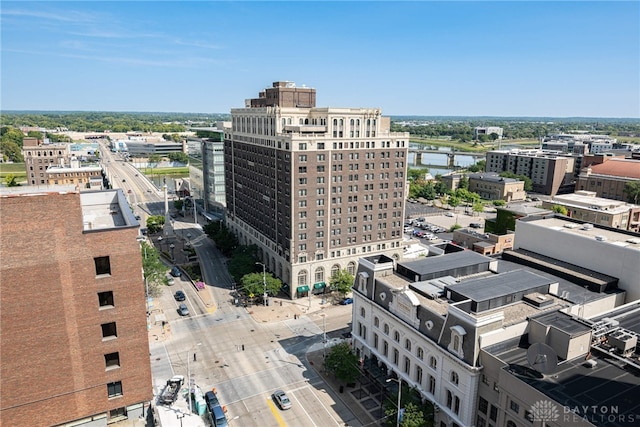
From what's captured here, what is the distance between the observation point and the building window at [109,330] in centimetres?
3575

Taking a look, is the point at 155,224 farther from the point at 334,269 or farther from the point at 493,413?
the point at 493,413

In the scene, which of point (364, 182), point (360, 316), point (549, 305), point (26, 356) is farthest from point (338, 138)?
point (26, 356)

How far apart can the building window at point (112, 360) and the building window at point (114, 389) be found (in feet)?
4.95

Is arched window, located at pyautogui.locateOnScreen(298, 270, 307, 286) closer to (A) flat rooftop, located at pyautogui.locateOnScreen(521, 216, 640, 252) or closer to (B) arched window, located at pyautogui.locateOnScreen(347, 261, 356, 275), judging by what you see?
(B) arched window, located at pyautogui.locateOnScreen(347, 261, 356, 275)

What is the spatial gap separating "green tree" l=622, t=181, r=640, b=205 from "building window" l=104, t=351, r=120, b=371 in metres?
194

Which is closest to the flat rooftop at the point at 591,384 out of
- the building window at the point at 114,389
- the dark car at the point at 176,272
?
the building window at the point at 114,389

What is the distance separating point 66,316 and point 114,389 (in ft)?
26.3

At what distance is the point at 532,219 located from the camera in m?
83.3

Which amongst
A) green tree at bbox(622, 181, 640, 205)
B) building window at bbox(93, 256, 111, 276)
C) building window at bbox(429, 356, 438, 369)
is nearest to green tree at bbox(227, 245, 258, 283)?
building window at bbox(429, 356, 438, 369)

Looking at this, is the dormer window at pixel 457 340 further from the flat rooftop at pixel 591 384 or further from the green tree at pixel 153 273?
the green tree at pixel 153 273

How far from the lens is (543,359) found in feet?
141

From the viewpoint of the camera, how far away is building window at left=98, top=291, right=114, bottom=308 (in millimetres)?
35094

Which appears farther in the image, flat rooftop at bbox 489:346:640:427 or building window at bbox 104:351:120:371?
flat rooftop at bbox 489:346:640:427

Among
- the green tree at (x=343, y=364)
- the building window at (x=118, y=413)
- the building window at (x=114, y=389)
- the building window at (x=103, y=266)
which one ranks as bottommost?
the green tree at (x=343, y=364)
